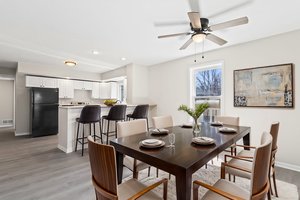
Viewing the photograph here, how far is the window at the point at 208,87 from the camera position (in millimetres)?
3875

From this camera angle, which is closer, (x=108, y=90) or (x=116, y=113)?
(x=116, y=113)

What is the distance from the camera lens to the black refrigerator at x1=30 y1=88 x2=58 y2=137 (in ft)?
16.0

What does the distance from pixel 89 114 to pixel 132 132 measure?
1.59m

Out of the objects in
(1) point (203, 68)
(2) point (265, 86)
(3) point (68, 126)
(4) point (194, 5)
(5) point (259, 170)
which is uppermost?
(4) point (194, 5)

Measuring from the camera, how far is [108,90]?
6922 mm

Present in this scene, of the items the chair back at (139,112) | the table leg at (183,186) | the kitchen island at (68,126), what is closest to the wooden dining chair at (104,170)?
the table leg at (183,186)

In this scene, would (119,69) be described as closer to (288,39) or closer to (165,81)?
(165,81)

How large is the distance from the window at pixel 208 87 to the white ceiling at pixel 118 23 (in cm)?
60

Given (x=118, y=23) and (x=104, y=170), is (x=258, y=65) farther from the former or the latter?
(x=104, y=170)

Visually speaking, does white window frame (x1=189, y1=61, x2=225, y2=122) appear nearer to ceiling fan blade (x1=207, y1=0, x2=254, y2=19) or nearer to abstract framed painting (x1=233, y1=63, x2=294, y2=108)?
abstract framed painting (x1=233, y1=63, x2=294, y2=108)

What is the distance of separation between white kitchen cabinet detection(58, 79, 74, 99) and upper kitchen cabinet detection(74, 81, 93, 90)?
157 millimetres

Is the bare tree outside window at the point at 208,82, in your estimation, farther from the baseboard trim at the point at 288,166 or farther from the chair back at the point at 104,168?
the chair back at the point at 104,168

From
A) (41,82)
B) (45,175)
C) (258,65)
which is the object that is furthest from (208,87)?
(41,82)

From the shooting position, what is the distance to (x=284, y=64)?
2797mm
